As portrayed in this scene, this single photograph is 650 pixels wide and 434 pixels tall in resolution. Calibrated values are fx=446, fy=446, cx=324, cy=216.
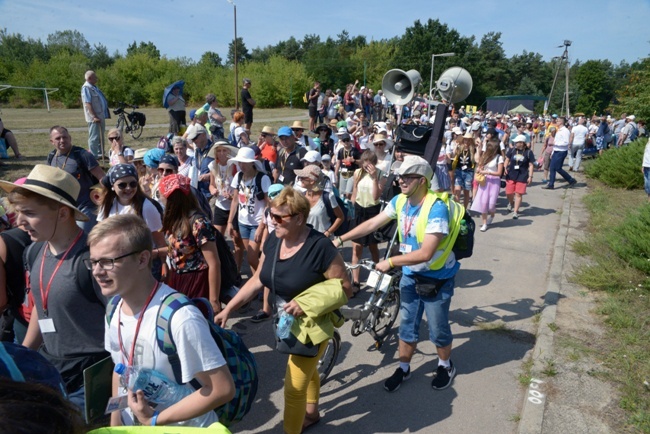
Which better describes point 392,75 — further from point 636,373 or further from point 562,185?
point 562,185

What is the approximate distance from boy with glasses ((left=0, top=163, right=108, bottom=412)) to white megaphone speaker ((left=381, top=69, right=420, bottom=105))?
5595mm

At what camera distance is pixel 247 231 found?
5.65 meters

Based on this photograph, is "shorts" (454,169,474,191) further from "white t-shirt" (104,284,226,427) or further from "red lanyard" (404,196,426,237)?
"white t-shirt" (104,284,226,427)

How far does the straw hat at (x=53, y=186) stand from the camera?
8.08ft

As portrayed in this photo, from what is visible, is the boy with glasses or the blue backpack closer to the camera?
the blue backpack

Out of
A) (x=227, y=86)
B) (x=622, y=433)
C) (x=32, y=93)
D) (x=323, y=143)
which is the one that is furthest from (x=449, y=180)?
(x=32, y=93)

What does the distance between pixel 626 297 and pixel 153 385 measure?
584 cm

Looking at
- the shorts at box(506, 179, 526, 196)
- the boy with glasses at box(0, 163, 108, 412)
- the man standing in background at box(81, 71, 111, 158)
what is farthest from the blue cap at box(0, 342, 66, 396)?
the shorts at box(506, 179, 526, 196)

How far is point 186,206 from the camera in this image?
354 centimetres

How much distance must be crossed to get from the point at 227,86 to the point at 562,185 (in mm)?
35599

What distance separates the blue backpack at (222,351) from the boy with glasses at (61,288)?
288mm

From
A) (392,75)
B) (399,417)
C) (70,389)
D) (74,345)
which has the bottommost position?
(399,417)

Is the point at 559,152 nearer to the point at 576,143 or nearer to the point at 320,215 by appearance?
the point at 576,143

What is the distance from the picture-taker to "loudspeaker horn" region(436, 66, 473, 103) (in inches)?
271
